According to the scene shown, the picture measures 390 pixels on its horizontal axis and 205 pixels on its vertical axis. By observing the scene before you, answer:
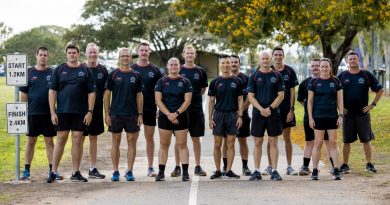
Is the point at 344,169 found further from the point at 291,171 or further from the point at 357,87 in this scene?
the point at 357,87

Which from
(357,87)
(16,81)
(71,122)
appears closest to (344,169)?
(357,87)

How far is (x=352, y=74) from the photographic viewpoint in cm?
1361

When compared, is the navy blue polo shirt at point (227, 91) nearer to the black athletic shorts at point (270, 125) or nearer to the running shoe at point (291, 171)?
the black athletic shorts at point (270, 125)

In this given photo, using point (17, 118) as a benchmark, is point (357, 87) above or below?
above

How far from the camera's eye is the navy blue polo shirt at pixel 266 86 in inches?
506

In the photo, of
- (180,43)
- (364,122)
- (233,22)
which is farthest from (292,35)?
(180,43)

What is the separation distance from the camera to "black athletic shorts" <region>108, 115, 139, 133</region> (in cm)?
1301

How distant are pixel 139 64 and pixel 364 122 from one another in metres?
3.89

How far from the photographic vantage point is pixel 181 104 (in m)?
12.9

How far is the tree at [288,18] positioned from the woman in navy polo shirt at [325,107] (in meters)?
6.27

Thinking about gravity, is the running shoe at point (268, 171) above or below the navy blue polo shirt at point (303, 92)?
below

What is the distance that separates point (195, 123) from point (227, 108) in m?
0.62

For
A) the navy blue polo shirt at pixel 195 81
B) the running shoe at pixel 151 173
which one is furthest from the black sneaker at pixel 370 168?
the running shoe at pixel 151 173

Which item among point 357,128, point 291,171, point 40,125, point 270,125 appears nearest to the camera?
point 270,125
